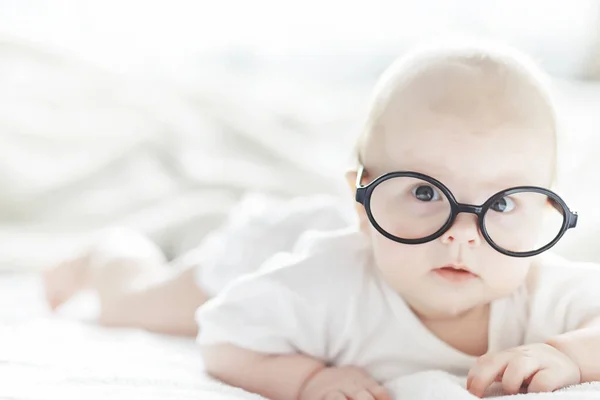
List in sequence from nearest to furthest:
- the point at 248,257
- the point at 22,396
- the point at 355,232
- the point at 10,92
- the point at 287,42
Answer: the point at 22,396 → the point at 355,232 → the point at 248,257 → the point at 10,92 → the point at 287,42

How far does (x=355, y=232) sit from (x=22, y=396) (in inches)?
17.1

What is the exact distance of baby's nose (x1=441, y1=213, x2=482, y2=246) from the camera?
930 mm

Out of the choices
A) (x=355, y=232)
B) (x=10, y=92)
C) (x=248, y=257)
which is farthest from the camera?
(x=10, y=92)

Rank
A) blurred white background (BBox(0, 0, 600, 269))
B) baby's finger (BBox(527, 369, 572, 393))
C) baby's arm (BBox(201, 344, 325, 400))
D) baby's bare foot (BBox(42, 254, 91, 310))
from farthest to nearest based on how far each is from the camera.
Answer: blurred white background (BBox(0, 0, 600, 269)) < baby's bare foot (BBox(42, 254, 91, 310)) < baby's arm (BBox(201, 344, 325, 400)) < baby's finger (BBox(527, 369, 572, 393))

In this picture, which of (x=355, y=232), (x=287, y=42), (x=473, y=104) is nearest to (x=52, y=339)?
(x=355, y=232)

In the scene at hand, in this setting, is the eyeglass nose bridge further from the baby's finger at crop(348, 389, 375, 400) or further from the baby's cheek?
the baby's finger at crop(348, 389, 375, 400)

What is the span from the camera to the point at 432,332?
1043 mm

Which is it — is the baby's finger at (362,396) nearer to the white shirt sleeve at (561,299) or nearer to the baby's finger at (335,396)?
the baby's finger at (335,396)

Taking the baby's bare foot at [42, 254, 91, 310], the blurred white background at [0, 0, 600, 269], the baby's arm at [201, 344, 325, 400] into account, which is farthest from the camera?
the blurred white background at [0, 0, 600, 269]

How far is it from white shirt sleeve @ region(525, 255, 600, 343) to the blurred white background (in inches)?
5.7

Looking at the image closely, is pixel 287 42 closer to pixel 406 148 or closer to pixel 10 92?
pixel 10 92

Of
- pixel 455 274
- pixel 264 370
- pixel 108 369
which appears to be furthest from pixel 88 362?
pixel 455 274

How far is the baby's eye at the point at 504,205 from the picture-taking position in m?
0.95

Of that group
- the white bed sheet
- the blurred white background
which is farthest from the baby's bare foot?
the blurred white background
